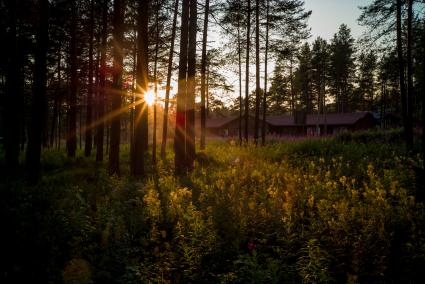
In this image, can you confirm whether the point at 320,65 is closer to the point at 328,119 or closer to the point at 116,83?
the point at 328,119

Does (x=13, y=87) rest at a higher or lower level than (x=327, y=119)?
lower

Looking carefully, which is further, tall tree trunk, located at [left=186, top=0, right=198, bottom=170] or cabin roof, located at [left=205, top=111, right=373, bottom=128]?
cabin roof, located at [left=205, top=111, right=373, bottom=128]

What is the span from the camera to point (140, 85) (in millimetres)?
12273

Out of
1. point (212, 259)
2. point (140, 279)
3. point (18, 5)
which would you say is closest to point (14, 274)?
point (140, 279)

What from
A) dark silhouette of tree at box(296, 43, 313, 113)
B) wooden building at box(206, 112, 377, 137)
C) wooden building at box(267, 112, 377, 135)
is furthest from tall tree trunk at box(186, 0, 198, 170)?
dark silhouette of tree at box(296, 43, 313, 113)

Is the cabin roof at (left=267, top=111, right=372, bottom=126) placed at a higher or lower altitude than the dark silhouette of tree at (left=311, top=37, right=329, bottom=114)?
lower

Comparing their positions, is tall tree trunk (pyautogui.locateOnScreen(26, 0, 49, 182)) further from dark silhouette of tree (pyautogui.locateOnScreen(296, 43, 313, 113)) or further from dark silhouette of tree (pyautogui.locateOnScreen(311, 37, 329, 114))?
dark silhouette of tree (pyautogui.locateOnScreen(296, 43, 313, 113))

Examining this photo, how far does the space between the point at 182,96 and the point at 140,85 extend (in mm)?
1743

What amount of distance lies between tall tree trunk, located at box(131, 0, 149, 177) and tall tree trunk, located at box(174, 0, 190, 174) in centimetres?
132

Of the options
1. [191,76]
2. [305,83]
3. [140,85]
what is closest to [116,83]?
[140,85]

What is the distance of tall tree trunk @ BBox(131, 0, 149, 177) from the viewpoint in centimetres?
1155

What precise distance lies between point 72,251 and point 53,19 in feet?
58.4

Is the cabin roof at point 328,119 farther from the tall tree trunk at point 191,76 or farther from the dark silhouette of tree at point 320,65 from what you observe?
the tall tree trunk at point 191,76

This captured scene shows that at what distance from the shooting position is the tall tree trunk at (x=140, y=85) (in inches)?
455
